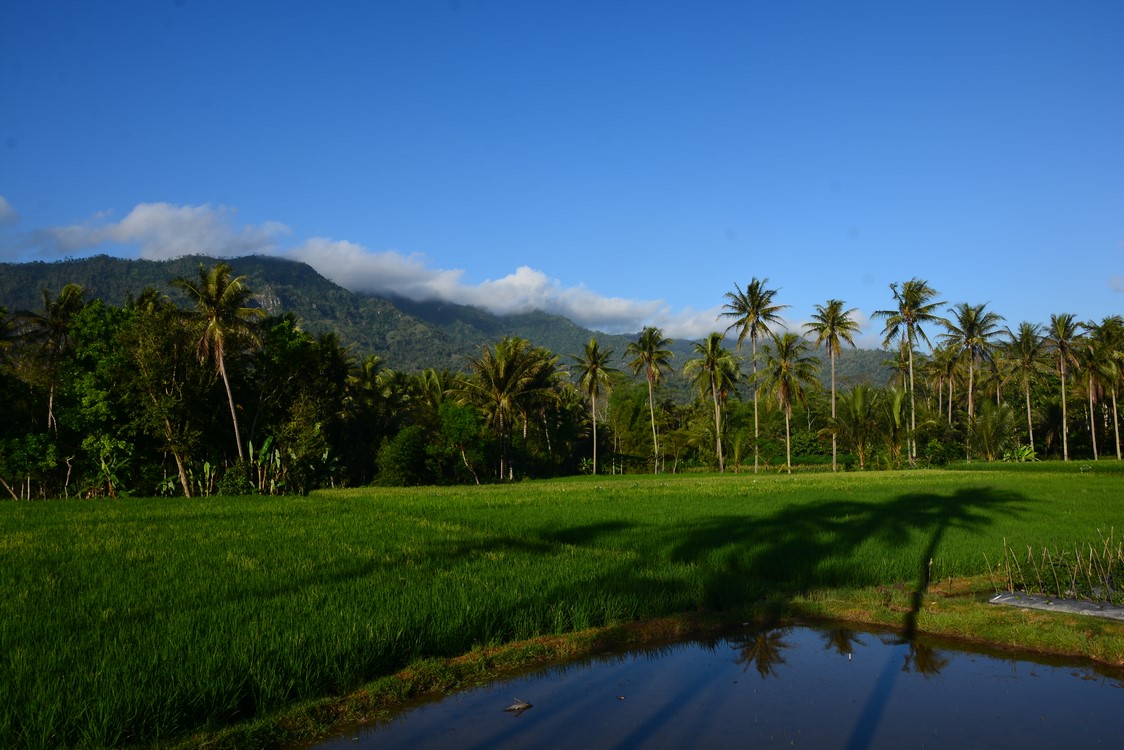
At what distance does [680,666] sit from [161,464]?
39.0 metres

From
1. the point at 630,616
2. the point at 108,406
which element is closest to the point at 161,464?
the point at 108,406

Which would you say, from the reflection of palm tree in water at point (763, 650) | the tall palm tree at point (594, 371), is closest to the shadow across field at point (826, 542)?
the reflection of palm tree in water at point (763, 650)

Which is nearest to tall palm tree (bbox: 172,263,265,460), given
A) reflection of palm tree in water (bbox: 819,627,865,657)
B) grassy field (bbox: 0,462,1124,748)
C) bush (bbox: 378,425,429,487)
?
bush (bbox: 378,425,429,487)

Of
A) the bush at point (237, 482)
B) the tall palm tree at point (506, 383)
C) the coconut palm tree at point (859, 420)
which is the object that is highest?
the tall palm tree at point (506, 383)

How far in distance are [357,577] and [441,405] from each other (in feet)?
140

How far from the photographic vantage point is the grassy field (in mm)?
6477

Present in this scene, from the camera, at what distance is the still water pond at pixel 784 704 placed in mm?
6270

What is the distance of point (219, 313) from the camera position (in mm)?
35812

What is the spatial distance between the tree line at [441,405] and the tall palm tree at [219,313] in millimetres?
105

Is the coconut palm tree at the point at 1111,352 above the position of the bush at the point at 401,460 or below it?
above

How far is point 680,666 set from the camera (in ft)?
27.4

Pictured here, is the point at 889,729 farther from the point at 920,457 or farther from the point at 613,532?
the point at 920,457

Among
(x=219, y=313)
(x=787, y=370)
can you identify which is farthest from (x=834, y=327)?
(x=219, y=313)

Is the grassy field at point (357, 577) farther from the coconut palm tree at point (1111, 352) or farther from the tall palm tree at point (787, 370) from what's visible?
the coconut palm tree at point (1111, 352)
